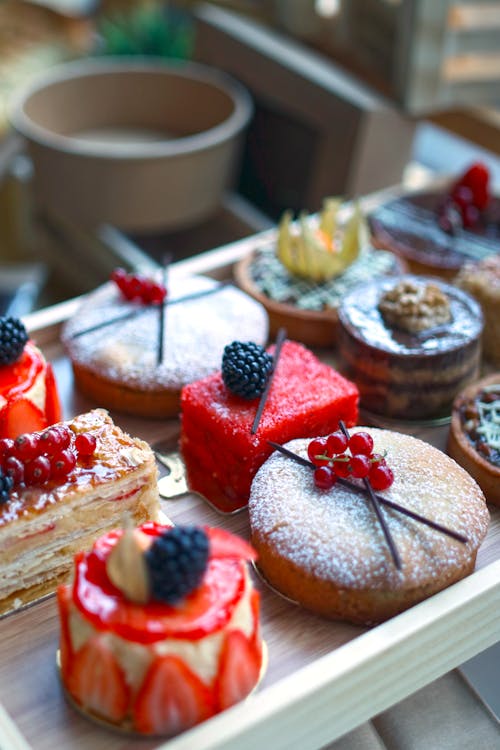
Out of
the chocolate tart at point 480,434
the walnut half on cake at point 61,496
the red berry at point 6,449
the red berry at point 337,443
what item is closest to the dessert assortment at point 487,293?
the chocolate tart at point 480,434

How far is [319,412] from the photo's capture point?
6.12 ft

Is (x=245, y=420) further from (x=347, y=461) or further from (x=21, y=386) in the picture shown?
(x=21, y=386)

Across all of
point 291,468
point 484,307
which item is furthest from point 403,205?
point 291,468

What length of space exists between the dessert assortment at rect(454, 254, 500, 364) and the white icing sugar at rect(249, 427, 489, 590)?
2.05ft

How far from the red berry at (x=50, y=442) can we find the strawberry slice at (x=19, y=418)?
241mm

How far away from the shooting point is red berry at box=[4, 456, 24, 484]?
1569mm

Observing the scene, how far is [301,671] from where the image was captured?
4.52ft

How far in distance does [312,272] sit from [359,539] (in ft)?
3.26

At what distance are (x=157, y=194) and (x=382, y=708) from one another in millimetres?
1980

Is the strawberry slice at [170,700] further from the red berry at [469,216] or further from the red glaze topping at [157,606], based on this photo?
the red berry at [469,216]

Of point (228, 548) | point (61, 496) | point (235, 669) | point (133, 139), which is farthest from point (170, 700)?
point (133, 139)

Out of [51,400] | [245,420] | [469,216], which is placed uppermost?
[469,216]

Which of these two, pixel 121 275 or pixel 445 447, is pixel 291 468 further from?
pixel 121 275

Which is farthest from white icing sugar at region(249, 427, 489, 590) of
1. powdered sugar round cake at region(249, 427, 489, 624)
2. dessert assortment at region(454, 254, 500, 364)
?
dessert assortment at region(454, 254, 500, 364)
